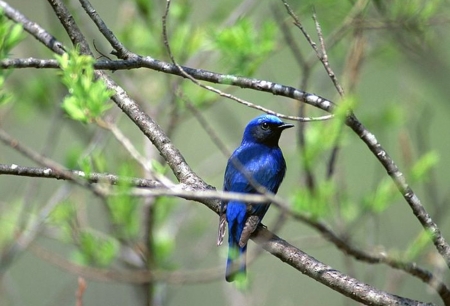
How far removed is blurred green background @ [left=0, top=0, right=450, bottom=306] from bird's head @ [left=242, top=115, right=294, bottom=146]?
0.15 metres

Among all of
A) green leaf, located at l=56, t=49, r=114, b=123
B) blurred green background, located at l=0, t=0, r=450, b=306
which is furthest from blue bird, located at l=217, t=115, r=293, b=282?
green leaf, located at l=56, t=49, r=114, b=123

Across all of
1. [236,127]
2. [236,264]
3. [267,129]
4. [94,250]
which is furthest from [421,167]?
[236,127]

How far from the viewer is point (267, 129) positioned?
4941 mm

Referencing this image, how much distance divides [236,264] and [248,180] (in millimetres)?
893

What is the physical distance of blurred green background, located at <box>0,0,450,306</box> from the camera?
4023 mm

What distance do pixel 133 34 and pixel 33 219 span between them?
1.53m

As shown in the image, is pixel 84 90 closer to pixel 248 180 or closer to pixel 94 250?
pixel 248 180

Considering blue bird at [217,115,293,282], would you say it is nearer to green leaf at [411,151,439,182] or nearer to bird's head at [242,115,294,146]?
bird's head at [242,115,294,146]

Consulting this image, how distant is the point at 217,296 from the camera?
9.11 m

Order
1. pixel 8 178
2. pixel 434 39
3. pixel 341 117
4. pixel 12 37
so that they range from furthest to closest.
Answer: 1. pixel 8 178
2. pixel 434 39
3. pixel 12 37
4. pixel 341 117

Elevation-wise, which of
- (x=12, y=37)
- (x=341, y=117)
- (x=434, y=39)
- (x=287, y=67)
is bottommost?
(x=341, y=117)

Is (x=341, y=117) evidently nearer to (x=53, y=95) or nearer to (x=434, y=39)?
(x=434, y=39)

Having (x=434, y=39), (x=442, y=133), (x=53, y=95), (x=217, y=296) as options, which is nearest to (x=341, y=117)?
(x=434, y=39)

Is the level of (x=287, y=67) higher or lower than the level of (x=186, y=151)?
higher
